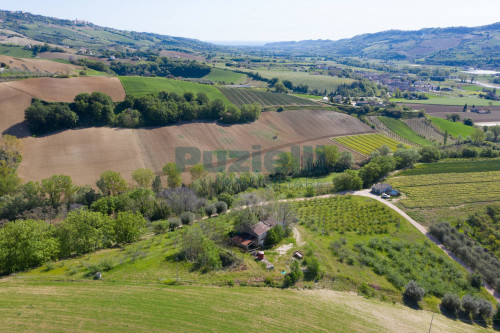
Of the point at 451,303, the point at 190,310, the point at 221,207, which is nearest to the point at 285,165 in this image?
the point at 221,207

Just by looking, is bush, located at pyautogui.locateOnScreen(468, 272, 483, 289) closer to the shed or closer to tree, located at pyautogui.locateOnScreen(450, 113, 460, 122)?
the shed

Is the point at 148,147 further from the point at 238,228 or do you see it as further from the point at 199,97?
the point at 238,228

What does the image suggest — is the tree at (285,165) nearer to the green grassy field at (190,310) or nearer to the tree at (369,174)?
the tree at (369,174)

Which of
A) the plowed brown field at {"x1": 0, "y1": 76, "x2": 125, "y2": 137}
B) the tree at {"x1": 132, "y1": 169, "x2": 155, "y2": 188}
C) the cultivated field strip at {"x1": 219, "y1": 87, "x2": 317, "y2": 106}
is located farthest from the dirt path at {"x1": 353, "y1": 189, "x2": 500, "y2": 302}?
the plowed brown field at {"x1": 0, "y1": 76, "x2": 125, "y2": 137}

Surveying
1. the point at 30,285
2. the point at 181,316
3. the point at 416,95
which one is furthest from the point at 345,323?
the point at 416,95

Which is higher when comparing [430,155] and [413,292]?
[430,155]

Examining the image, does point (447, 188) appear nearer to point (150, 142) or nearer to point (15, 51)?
point (150, 142)
